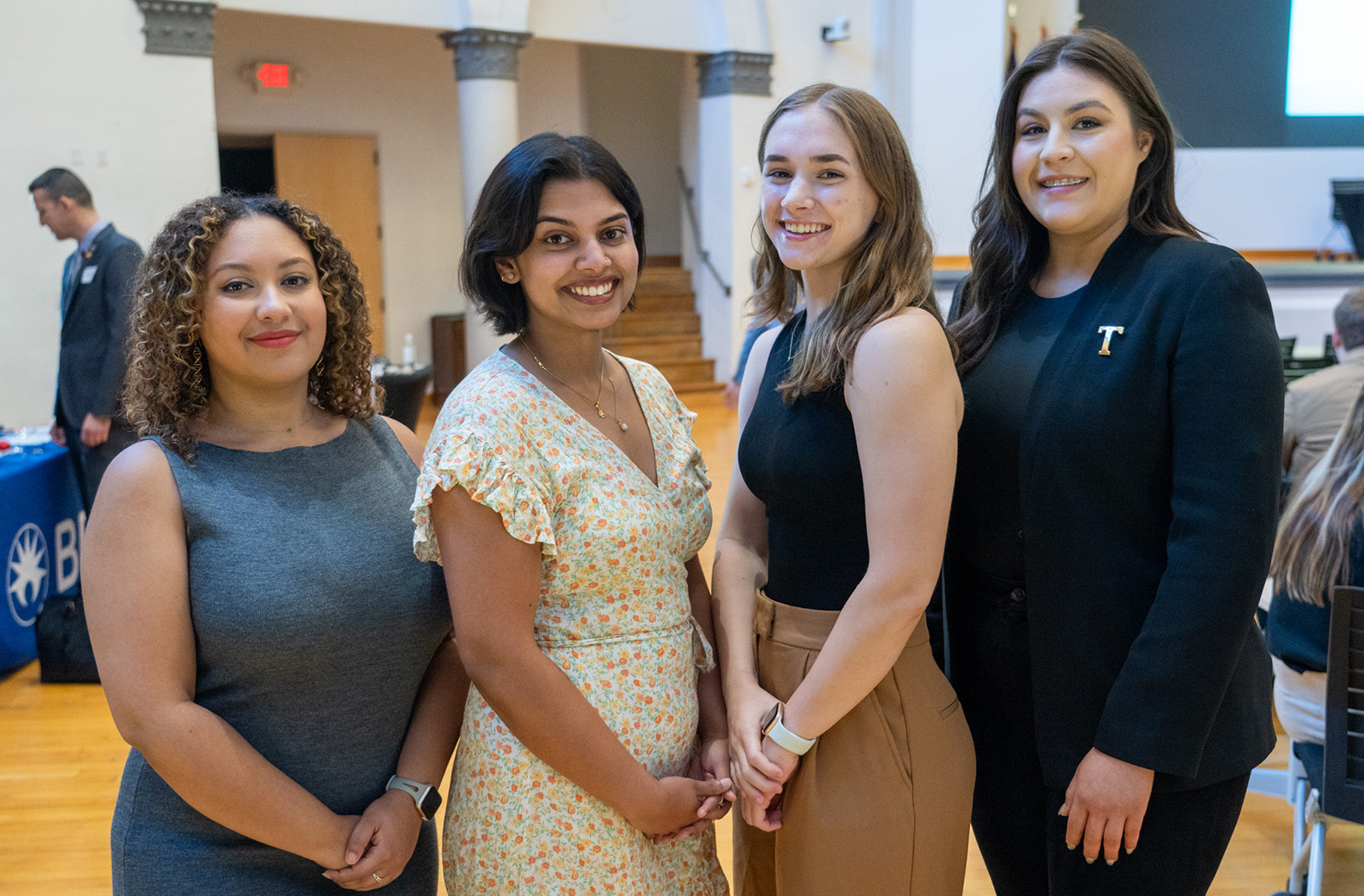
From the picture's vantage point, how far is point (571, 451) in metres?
1.55

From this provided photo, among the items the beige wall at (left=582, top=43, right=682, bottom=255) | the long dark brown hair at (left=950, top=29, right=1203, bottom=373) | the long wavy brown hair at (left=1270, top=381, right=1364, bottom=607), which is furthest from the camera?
the beige wall at (left=582, top=43, right=682, bottom=255)

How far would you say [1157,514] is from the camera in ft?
5.01

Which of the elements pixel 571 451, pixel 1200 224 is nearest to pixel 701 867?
pixel 571 451

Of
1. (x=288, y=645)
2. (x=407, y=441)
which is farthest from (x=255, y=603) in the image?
(x=407, y=441)

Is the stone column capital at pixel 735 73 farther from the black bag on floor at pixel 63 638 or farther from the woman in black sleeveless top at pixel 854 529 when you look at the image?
the woman in black sleeveless top at pixel 854 529

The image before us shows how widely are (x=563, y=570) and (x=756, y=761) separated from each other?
0.38m

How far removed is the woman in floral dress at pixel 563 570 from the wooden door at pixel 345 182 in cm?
1051

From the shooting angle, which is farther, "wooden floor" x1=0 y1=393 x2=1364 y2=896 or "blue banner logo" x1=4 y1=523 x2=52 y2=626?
"blue banner logo" x1=4 y1=523 x2=52 y2=626


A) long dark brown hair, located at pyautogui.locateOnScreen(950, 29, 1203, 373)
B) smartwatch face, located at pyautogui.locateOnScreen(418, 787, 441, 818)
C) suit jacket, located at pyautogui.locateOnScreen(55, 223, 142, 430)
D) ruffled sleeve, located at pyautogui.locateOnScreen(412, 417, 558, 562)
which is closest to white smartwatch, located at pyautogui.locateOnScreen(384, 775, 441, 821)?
smartwatch face, located at pyautogui.locateOnScreen(418, 787, 441, 818)

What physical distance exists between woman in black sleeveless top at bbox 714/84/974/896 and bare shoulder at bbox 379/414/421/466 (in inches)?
23.2

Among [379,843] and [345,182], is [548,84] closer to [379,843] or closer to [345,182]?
[345,182]

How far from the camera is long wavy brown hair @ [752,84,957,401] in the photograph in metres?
1.49

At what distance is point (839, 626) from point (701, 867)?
0.51 m

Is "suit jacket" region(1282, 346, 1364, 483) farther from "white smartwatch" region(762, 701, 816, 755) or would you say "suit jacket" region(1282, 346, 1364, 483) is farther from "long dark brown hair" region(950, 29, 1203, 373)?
"white smartwatch" region(762, 701, 816, 755)
